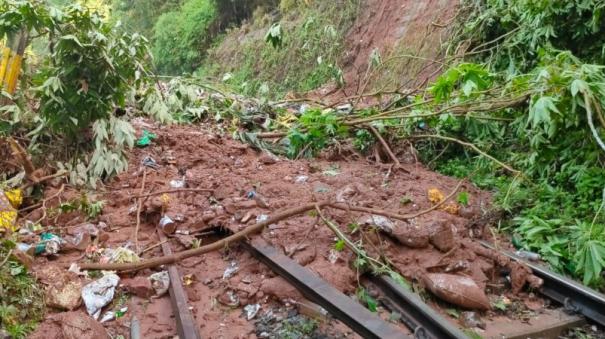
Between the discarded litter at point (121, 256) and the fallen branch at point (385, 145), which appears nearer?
the discarded litter at point (121, 256)

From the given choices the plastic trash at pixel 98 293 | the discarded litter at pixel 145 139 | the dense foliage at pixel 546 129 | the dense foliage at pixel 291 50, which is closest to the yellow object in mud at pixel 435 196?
the dense foliage at pixel 546 129

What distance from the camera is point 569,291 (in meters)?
3.56

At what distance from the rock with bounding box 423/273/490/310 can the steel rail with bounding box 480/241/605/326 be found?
594 millimetres

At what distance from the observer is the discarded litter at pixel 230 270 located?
3.65m

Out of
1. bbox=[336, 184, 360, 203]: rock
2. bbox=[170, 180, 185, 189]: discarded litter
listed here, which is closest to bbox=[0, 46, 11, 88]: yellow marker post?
bbox=[170, 180, 185, 189]: discarded litter

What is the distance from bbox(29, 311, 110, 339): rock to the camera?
288cm

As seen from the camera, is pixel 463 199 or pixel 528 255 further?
pixel 463 199

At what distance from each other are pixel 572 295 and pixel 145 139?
461 centimetres

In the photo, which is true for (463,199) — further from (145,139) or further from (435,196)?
(145,139)

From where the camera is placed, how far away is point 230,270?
371 centimetres

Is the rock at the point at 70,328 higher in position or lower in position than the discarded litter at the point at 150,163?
higher

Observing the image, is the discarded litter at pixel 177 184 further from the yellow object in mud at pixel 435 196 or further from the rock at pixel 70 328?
the yellow object in mud at pixel 435 196

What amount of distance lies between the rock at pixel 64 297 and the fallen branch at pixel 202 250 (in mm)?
319

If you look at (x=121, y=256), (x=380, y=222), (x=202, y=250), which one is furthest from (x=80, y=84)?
→ (x=380, y=222)
